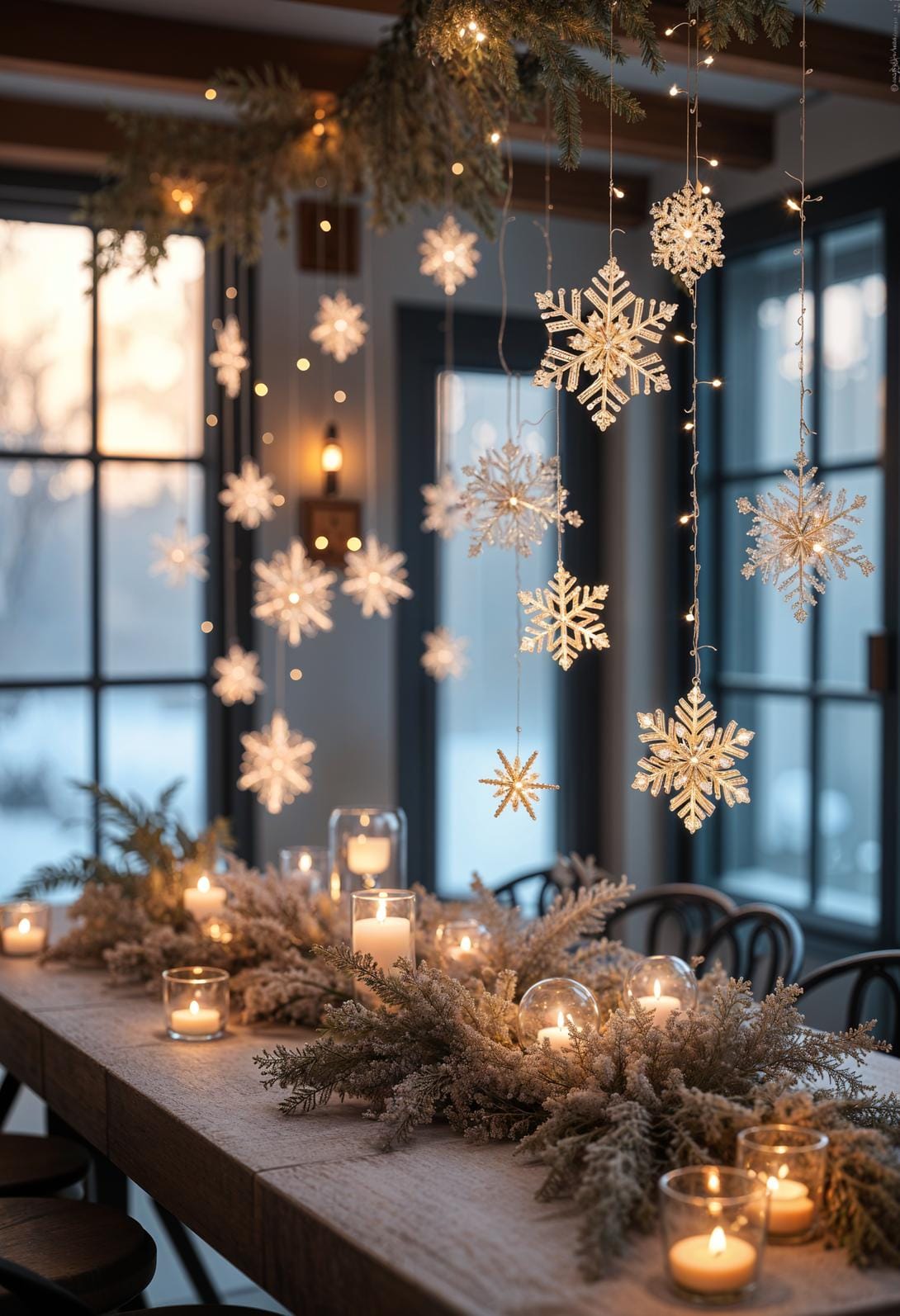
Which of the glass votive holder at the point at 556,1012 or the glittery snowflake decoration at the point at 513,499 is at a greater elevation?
the glittery snowflake decoration at the point at 513,499

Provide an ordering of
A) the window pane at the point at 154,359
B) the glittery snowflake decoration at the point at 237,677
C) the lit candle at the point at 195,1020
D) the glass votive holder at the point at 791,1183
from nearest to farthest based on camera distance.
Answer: the glass votive holder at the point at 791,1183 < the lit candle at the point at 195,1020 < the glittery snowflake decoration at the point at 237,677 < the window pane at the point at 154,359

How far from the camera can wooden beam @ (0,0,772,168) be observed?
317cm

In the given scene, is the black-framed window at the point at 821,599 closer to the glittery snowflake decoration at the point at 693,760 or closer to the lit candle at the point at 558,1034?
the glittery snowflake decoration at the point at 693,760

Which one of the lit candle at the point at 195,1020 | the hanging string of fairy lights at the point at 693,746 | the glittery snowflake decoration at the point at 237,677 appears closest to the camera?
the hanging string of fairy lights at the point at 693,746

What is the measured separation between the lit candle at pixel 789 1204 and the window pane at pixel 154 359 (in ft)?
10.5

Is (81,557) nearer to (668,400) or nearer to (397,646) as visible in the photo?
(397,646)

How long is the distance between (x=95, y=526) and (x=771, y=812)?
7.01 feet

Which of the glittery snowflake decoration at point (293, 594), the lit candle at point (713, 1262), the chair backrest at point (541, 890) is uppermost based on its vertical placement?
the glittery snowflake decoration at point (293, 594)

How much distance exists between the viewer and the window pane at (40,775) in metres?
3.99

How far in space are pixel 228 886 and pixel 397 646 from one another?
1959 millimetres

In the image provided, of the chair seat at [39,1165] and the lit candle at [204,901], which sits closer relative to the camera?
the chair seat at [39,1165]

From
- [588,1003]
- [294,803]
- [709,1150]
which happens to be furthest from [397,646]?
[709,1150]

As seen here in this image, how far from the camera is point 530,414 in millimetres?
4738

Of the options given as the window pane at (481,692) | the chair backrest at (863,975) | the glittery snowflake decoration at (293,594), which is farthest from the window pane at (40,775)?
the chair backrest at (863,975)
